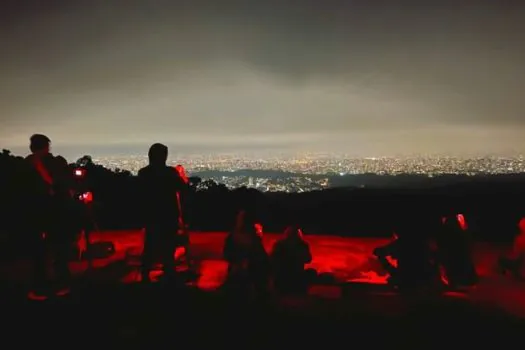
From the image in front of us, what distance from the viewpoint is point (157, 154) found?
233 inches

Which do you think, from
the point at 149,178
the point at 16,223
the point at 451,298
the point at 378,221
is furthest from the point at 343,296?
the point at 378,221

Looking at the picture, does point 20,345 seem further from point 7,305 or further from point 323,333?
point 323,333

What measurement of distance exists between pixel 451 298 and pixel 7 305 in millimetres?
5249

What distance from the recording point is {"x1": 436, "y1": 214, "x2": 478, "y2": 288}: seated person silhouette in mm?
6594

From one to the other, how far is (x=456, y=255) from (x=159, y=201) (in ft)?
12.9

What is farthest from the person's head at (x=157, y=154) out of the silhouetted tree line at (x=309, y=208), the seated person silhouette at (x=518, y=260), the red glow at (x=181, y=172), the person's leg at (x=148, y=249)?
the seated person silhouette at (x=518, y=260)

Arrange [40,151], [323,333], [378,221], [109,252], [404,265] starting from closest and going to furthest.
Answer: [323,333] → [40,151] → [404,265] → [109,252] → [378,221]

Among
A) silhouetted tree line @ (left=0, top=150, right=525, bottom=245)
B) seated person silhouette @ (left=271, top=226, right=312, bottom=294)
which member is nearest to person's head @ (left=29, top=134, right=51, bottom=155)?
seated person silhouette @ (left=271, top=226, right=312, bottom=294)

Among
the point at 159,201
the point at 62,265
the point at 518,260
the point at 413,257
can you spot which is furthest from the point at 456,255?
the point at 62,265

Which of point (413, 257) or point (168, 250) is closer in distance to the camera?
point (168, 250)

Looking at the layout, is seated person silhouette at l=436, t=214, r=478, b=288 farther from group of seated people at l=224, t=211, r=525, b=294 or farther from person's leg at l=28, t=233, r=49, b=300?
person's leg at l=28, t=233, r=49, b=300

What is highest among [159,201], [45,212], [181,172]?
[181,172]

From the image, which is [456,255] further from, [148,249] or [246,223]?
[148,249]

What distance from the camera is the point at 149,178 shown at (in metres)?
5.95
